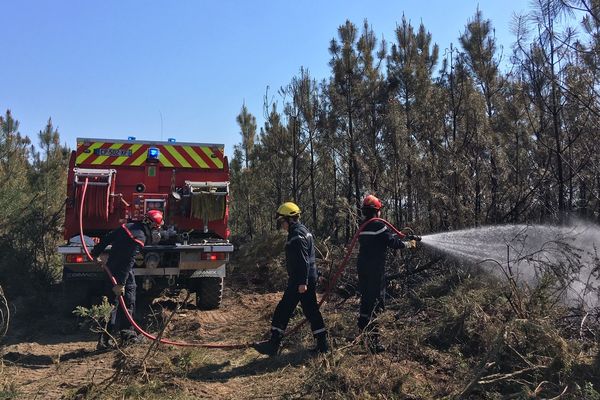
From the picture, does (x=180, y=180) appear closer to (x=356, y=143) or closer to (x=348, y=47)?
(x=356, y=143)

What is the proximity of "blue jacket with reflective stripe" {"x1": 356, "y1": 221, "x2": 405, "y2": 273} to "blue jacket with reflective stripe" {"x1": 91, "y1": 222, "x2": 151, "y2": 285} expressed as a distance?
277 centimetres

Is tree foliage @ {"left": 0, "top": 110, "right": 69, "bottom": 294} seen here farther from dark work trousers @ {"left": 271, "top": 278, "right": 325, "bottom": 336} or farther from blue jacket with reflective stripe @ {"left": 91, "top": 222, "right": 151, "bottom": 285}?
dark work trousers @ {"left": 271, "top": 278, "right": 325, "bottom": 336}

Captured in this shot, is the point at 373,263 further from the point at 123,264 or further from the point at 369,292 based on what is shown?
the point at 123,264

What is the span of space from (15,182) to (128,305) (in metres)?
7.18

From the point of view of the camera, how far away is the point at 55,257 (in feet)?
33.2

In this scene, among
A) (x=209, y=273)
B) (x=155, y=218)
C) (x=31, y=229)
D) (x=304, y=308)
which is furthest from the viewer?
(x=31, y=229)

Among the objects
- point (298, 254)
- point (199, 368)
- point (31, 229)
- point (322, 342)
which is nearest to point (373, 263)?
point (298, 254)

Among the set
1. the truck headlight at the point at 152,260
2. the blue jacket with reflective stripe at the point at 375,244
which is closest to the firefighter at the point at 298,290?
the blue jacket with reflective stripe at the point at 375,244

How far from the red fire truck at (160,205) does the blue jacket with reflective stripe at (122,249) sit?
59cm

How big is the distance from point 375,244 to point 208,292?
338 centimetres

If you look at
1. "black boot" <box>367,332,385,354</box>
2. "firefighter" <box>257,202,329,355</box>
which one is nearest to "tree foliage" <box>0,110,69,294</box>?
"firefighter" <box>257,202,329,355</box>

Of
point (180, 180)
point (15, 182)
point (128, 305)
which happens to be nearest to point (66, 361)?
point (128, 305)

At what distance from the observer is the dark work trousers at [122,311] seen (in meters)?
6.28

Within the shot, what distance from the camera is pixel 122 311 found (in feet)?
20.6
